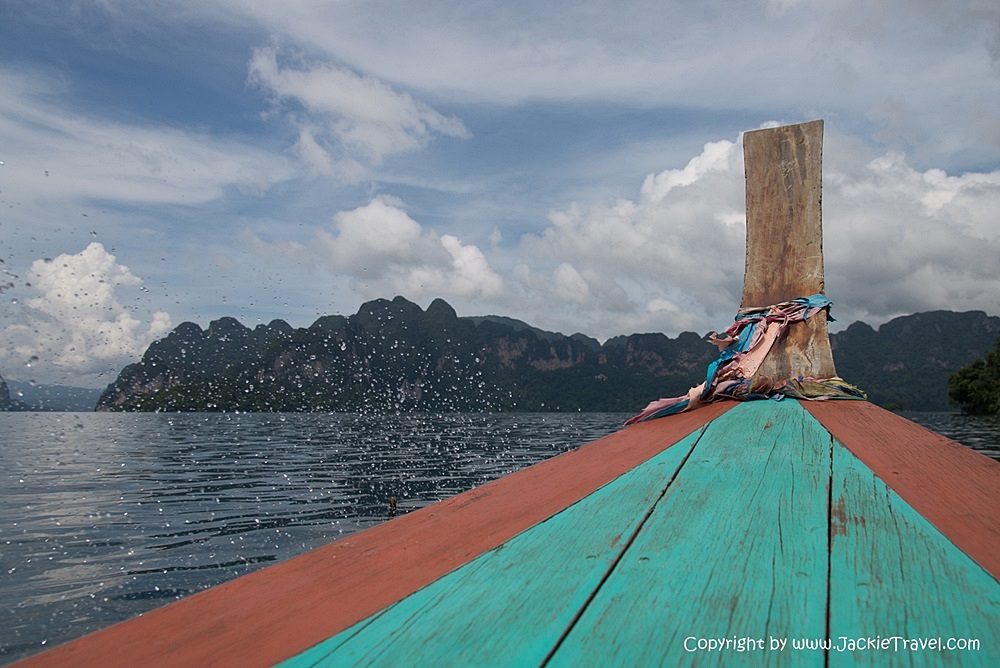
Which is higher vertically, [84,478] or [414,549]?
[414,549]

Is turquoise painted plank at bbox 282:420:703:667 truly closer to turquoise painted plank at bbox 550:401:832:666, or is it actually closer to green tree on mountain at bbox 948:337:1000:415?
turquoise painted plank at bbox 550:401:832:666

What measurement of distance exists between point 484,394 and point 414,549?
142m

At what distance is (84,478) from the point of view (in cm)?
1792

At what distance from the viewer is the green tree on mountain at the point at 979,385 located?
5541cm

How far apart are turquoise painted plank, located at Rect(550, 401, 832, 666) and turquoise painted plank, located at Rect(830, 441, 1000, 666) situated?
1.3 inches

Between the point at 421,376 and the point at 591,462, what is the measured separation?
12670cm

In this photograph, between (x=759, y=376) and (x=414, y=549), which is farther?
(x=759, y=376)

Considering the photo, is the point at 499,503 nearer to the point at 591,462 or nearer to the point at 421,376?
the point at 591,462

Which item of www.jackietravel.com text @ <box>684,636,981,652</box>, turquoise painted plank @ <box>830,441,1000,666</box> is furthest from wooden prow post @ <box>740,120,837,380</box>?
www.jackietravel.com text @ <box>684,636,981,652</box>

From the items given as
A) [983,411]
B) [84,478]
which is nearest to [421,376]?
[983,411]

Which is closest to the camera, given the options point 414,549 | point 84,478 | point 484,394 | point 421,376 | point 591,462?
point 414,549

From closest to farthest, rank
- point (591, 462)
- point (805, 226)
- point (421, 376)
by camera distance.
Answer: point (591, 462) → point (805, 226) → point (421, 376)

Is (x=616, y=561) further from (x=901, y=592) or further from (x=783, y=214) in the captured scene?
(x=783, y=214)

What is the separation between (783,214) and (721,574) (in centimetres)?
264
